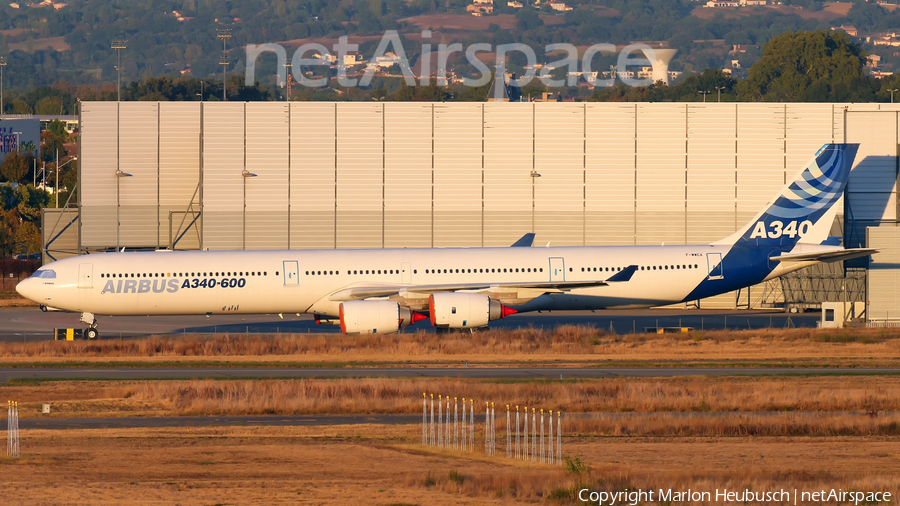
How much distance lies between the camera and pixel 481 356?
37.0 m

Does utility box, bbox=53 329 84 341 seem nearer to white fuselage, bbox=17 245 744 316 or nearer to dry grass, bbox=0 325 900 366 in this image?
white fuselage, bbox=17 245 744 316

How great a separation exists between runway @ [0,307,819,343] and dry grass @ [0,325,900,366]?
6.77 m

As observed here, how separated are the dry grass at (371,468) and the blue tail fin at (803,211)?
2433 cm

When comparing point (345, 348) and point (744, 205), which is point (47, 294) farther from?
point (744, 205)

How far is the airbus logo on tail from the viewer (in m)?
45.6

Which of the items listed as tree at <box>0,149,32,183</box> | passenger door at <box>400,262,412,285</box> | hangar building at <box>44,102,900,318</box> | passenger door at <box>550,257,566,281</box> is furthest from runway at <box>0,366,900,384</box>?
tree at <box>0,149,32,183</box>

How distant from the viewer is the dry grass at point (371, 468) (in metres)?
17.0

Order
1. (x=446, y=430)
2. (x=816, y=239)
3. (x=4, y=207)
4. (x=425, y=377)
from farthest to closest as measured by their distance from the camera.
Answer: (x=4, y=207)
(x=816, y=239)
(x=425, y=377)
(x=446, y=430)

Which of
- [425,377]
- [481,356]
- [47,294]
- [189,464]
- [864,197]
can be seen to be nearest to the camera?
[189,464]

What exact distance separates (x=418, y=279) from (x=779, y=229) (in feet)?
52.7

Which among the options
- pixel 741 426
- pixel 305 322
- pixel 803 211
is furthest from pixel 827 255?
pixel 305 322

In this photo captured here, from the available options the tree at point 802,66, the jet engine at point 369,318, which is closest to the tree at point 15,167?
the jet engine at point 369,318

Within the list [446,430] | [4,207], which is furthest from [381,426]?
[4,207]

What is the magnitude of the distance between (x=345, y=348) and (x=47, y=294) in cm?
1251
